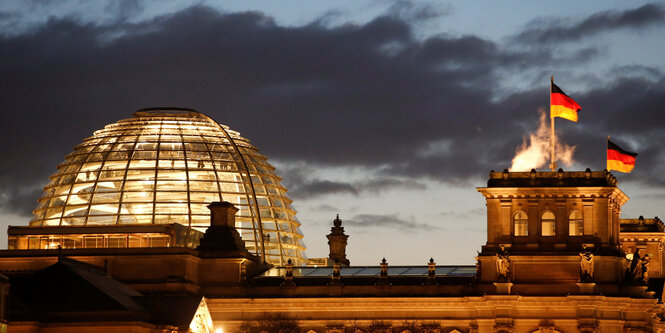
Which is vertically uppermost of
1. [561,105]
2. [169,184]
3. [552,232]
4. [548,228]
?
[561,105]

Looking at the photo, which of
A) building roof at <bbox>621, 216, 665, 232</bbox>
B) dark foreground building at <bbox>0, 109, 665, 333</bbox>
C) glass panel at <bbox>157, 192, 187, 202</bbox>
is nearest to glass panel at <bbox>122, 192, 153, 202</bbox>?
glass panel at <bbox>157, 192, 187, 202</bbox>

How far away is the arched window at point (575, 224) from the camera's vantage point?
14225cm

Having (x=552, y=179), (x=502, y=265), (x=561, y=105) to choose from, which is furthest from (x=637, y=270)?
(x=561, y=105)

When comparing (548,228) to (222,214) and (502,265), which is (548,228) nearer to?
(502,265)

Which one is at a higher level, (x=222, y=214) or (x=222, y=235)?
(x=222, y=214)

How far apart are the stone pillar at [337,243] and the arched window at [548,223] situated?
108ft

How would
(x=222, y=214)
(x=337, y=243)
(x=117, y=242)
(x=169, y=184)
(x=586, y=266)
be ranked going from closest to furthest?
(x=586, y=266)
(x=222, y=214)
(x=117, y=242)
(x=169, y=184)
(x=337, y=243)

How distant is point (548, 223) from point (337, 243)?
111 feet

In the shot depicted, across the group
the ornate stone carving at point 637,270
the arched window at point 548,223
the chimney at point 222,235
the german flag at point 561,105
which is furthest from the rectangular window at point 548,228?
the chimney at point 222,235

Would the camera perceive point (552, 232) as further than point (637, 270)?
Yes

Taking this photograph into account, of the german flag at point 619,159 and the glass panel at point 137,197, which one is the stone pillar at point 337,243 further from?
the german flag at point 619,159

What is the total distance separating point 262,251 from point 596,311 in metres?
31.8

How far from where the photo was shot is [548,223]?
469 ft

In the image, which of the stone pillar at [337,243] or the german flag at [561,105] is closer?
the german flag at [561,105]
